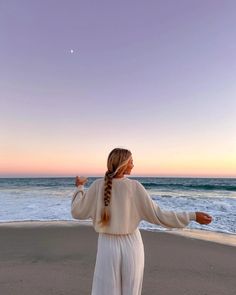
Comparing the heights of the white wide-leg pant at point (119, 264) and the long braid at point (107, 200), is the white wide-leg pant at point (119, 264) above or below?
below

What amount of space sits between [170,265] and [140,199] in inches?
129

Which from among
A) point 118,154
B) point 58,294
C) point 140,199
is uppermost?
point 118,154

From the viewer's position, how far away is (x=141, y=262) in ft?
7.55

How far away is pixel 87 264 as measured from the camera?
5.09 metres

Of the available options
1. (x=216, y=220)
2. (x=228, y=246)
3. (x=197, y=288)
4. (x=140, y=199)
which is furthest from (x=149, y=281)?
(x=216, y=220)

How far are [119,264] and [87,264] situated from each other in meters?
3.07

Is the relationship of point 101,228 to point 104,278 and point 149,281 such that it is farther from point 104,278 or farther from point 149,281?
point 149,281

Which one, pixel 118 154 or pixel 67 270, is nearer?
pixel 118 154

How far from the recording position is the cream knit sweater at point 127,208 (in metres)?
2.25

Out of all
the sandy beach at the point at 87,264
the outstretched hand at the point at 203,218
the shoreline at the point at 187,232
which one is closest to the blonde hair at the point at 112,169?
the outstretched hand at the point at 203,218

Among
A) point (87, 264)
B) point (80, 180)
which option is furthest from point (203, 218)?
point (87, 264)

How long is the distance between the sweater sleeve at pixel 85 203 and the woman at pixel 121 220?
0.03 ft

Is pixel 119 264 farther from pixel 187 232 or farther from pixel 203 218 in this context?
pixel 187 232

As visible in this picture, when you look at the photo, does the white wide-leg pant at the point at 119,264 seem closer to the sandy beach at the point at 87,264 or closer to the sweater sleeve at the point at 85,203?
the sweater sleeve at the point at 85,203
